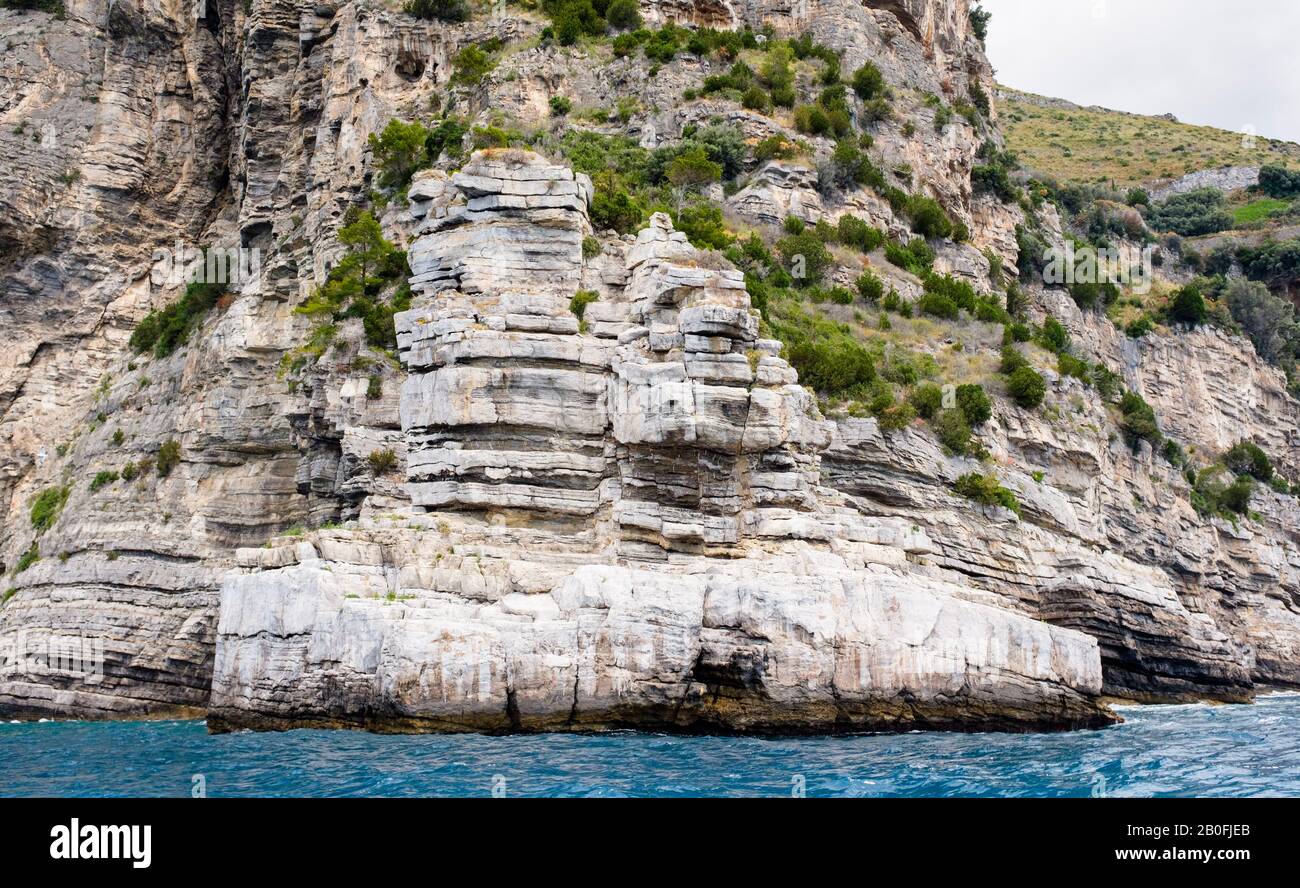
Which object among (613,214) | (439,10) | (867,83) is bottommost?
(613,214)

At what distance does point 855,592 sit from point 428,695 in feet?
27.5

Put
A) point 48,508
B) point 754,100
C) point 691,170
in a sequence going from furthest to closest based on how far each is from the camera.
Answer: point 754,100 < point 691,170 < point 48,508

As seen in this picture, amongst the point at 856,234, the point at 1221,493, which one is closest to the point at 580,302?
the point at 856,234

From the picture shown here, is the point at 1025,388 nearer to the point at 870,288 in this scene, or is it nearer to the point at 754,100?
the point at 870,288

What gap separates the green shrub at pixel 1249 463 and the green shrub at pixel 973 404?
61.3 ft

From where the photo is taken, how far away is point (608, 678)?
21.4 m

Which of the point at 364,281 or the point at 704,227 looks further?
the point at 704,227

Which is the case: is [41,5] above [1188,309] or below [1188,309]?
above

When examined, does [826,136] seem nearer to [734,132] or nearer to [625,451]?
[734,132]

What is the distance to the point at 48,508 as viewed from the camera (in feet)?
112

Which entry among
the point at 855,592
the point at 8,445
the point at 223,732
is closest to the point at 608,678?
the point at 855,592

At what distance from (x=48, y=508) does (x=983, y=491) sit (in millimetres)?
26482

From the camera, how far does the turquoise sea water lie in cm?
1622

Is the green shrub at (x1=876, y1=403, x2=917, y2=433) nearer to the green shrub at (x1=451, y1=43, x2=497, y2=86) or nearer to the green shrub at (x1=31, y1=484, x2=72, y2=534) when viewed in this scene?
the green shrub at (x1=451, y1=43, x2=497, y2=86)
